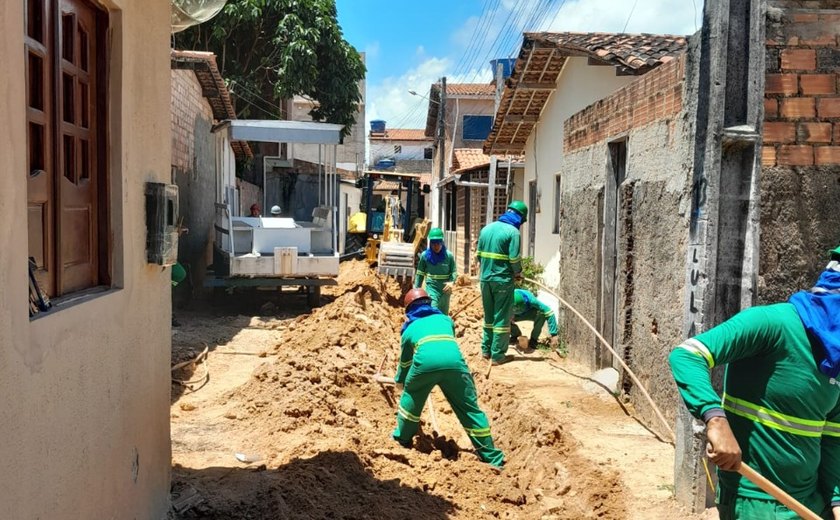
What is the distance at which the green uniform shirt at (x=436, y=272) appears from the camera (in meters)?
12.3

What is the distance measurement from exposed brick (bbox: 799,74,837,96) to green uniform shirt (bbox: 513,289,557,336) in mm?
6157

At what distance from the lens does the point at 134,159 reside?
3.90 meters

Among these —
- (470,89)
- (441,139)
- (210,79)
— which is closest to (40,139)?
(210,79)

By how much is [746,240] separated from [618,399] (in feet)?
10.9

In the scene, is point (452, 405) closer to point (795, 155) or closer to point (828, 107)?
point (795, 155)

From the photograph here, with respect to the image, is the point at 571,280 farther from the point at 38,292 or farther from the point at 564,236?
the point at 38,292

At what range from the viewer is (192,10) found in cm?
657

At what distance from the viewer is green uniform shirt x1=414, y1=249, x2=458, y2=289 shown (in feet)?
40.2

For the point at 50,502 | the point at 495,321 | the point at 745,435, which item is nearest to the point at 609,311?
the point at 495,321

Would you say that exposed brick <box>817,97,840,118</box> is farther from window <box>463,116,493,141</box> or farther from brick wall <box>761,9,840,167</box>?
window <box>463,116,493,141</box>

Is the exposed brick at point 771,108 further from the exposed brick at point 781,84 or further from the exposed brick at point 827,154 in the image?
the exposed brick at point 827,154

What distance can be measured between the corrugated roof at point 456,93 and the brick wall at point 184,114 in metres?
17.7

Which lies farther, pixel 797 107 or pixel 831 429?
pixel 797 107

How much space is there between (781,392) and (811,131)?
94.8 inches
